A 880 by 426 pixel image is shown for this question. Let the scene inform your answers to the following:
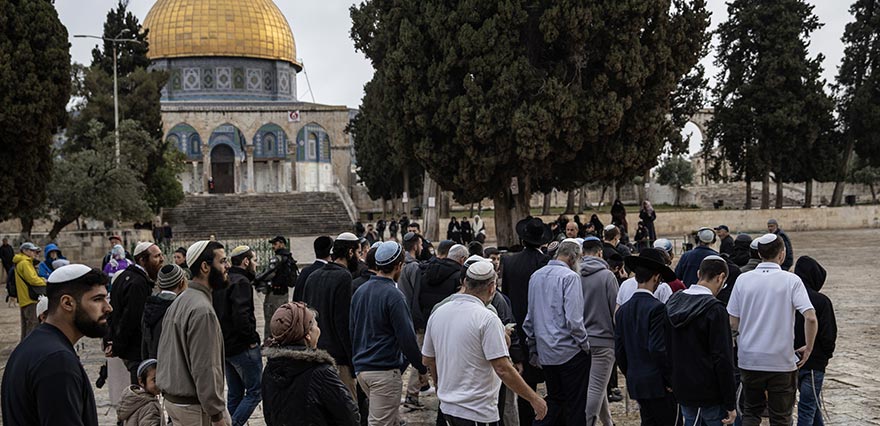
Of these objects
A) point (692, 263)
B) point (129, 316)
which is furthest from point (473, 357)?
point (692, 263)

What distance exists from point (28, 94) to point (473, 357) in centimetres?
1607

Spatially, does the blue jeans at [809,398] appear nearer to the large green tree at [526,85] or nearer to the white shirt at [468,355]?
the white shirt at [468,355]

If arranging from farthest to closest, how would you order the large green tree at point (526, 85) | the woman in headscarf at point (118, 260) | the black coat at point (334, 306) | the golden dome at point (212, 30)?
the golden dome at point (212, 30) < the large green tree at point (526, 85) < the woman in headscarf at point (118, 260) < the black coat at point (334, 306)

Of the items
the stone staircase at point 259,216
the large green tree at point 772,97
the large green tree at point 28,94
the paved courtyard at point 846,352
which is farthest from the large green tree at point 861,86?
the large green tree at point 28,94

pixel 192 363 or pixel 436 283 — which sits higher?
pixel 436 283

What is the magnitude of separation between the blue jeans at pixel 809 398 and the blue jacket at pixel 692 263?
7.03 ft

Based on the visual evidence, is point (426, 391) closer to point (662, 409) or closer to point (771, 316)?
point (662, 409)

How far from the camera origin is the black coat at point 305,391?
368cm

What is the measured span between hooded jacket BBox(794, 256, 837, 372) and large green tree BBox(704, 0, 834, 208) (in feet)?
97.1

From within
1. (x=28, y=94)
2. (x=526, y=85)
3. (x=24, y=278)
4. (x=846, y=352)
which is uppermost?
(x=526, y=85)

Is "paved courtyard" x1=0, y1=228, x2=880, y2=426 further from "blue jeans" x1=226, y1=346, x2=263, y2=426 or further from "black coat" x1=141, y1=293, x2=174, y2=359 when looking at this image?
"black coat" x1=141, y1=293, x2=174, y2=359

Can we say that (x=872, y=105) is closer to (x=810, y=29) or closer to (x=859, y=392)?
(x=810, y=29)

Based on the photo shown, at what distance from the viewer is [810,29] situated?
3500 cm

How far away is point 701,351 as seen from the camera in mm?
4887
